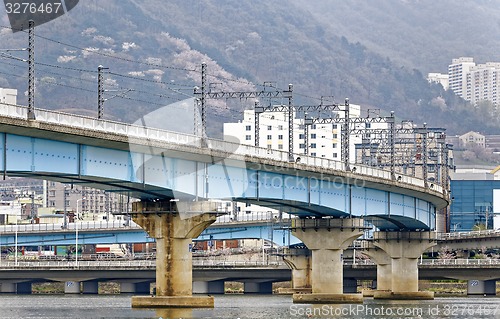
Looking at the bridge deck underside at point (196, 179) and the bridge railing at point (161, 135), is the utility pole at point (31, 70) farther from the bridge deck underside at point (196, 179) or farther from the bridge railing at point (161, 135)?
the bridge deck underside at point (196, 179)

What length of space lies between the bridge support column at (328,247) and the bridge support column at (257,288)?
58.3m

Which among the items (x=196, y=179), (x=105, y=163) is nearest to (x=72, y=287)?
(x=196, y=179)

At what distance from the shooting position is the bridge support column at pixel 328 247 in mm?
129625

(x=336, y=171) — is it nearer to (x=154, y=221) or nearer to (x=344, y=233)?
(x=344, y=233)

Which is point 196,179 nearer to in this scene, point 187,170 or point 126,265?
point 187,170

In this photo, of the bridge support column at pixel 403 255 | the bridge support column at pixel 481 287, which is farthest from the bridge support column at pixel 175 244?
the bridge support column at pixel 481 287

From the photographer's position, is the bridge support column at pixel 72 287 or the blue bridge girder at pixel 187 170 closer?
the blue bridge girder at pixel 187 170

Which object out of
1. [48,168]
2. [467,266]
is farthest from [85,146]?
[467,266]

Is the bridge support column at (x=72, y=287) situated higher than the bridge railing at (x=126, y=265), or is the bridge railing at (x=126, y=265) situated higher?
the bridge railing at (x=126, y=265)

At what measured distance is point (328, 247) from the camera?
429 feet

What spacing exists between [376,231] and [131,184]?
63220 mm

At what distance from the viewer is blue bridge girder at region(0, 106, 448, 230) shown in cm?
8850

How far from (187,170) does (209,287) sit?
8643cm

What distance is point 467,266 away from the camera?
172 meters
